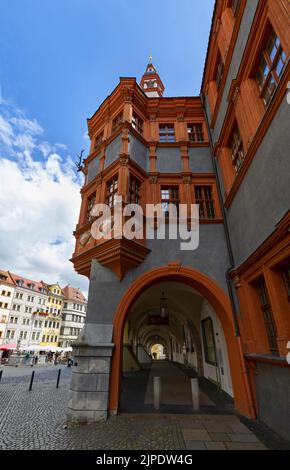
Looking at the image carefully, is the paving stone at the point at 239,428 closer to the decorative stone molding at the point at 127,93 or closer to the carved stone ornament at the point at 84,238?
the carved stone ornament at the point at 84,238

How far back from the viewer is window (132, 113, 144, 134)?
1157 cm

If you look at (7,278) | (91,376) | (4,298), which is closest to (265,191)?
(91,376)

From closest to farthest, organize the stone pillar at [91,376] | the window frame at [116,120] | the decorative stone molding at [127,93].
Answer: the stone pillar at [91,376] → the decorative stone molding at [127,93] → the window frame at [116,120]

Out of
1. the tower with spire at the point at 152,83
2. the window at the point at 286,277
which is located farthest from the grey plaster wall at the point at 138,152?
the tower with spire at the point at 152,83

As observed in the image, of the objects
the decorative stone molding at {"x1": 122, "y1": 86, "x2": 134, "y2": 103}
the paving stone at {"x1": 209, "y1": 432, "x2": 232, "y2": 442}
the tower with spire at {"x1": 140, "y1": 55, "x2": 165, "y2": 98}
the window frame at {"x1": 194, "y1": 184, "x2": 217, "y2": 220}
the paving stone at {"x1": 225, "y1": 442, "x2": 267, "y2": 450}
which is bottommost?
the paving stone at {"x1": 225, "y1": 442, "x2": 267, "y2": 450}

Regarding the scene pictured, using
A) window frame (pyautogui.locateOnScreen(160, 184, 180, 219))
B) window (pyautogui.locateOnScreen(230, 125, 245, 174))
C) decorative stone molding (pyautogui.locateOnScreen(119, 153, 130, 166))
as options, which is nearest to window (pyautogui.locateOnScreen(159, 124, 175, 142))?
window frame (pyautogui.locateOnScreen(160, 184, 180, 219))

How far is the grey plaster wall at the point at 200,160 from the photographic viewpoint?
11.1 metres

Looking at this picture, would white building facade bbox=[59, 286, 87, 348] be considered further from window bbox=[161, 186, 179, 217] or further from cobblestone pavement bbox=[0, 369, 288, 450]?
window bbox=[161, 186, 179, 217]

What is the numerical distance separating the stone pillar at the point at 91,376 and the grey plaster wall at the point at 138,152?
730 cm

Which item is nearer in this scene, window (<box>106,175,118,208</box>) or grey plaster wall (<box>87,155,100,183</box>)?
window (<box>106,175,118,208</box>)

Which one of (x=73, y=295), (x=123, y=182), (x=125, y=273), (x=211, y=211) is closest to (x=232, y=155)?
(x=211, y=211)

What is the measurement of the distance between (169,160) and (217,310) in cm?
A: 734

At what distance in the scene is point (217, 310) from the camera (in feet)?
28.1

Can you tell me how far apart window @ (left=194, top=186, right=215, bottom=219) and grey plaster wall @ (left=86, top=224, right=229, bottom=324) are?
89cm
